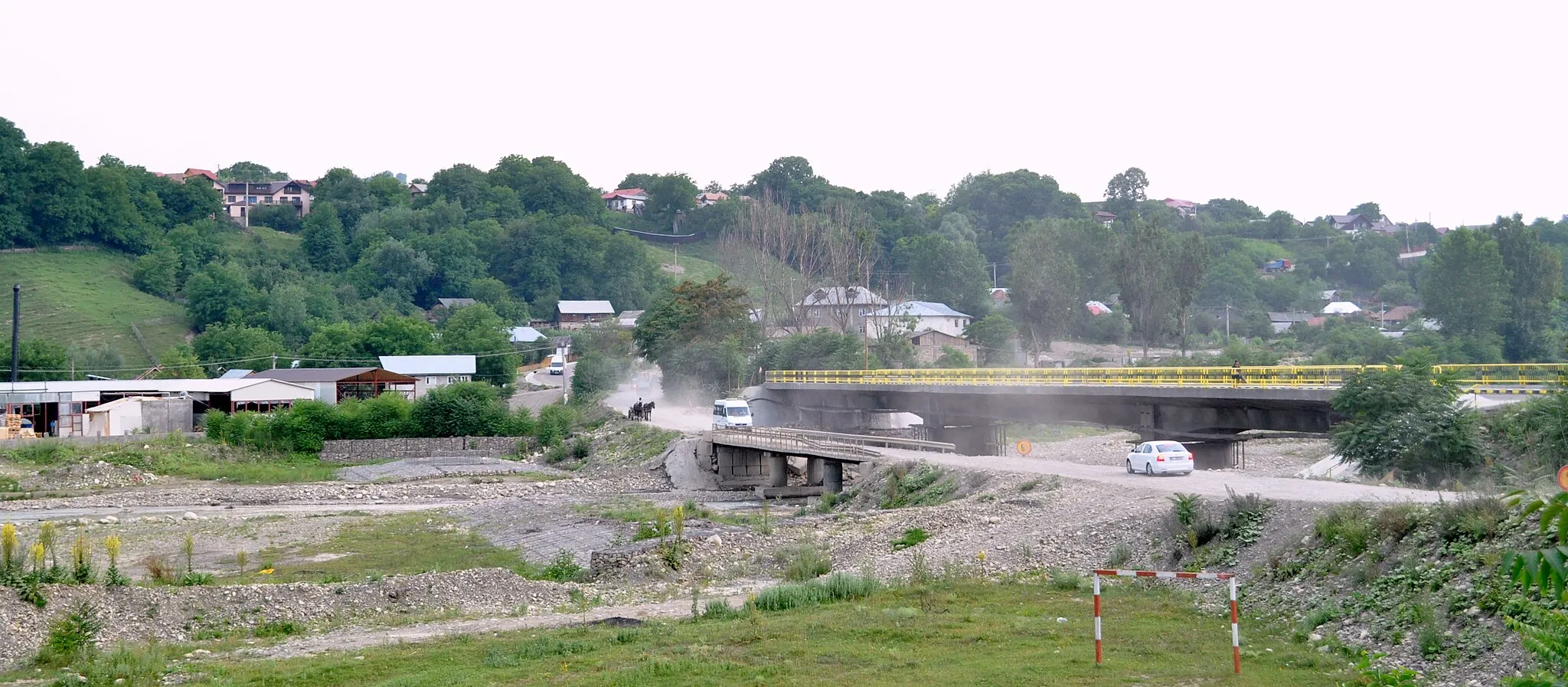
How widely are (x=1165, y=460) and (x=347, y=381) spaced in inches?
2391

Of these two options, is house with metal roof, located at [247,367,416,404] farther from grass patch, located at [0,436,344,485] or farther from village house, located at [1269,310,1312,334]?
village house, located at [1269,310,1312,334]

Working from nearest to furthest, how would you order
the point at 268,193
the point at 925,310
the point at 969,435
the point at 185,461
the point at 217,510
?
1. the point at 217,510
2. the point at 969,435
3. the point at 185,461
4. the point at 925,310
5. the point at 268,193

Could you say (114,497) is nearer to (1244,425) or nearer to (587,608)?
(587,608)

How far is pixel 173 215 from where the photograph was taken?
15800 centimetres

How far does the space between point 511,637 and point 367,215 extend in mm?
154974

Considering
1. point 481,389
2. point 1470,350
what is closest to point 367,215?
point 481,389

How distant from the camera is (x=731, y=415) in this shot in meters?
62.2

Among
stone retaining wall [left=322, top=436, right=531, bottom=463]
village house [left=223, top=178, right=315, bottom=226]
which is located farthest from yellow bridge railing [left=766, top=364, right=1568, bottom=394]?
village house [left=223, top=178, right=315, bottom=226]

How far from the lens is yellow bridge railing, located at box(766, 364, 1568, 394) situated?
40.5 metres

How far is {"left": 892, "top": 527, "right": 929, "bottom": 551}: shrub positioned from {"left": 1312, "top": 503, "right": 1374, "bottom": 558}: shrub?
1014 centimetres

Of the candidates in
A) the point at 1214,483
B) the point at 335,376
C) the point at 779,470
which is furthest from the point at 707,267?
the point at 1214,483

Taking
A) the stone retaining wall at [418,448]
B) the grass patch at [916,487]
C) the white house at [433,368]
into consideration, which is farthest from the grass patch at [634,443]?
the white house at [433,368]

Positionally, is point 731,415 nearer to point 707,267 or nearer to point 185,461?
point 185,461

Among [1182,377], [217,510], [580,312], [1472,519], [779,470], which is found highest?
[580,312]
